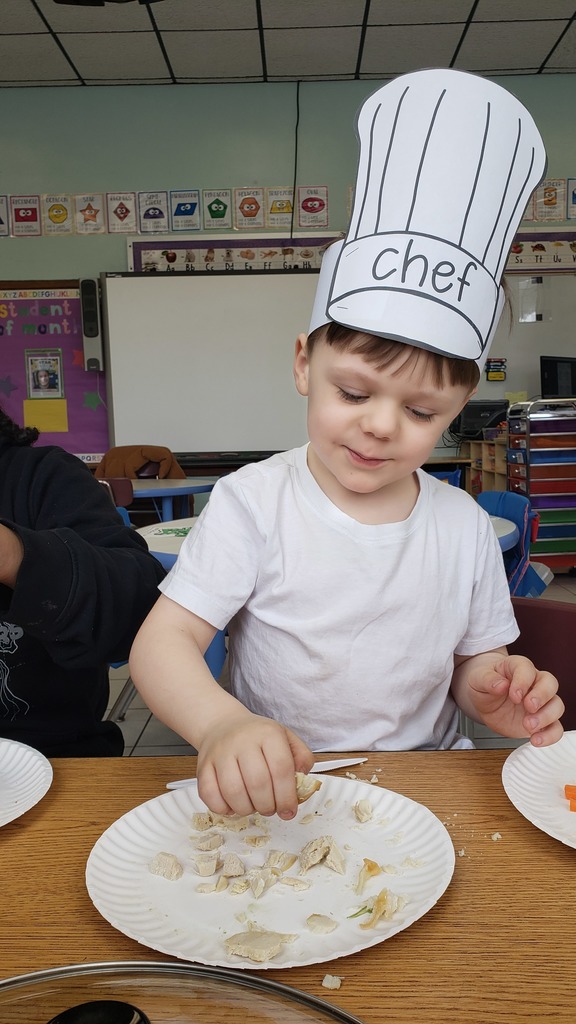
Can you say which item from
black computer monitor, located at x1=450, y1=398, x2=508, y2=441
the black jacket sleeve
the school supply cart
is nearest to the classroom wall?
black computer monitor, located at x1=450, y1=398, x2=508, y2=441

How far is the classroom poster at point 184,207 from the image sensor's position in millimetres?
5395

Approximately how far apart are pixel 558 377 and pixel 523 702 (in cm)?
477

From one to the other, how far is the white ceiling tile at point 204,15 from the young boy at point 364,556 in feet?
13.8

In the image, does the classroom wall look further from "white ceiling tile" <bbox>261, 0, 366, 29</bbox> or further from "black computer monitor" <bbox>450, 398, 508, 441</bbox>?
A: "black computer monitor" <bbox>450, 398, 508, 441</bbox>

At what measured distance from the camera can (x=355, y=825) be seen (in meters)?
0.59

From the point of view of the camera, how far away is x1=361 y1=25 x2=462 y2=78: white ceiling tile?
15.3 ft

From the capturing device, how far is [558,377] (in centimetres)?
505

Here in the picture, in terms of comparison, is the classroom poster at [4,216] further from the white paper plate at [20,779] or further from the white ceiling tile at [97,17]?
the white paper plate at [20,779]

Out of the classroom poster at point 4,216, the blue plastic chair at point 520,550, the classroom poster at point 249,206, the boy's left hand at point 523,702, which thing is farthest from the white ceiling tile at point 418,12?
the boy's left hand at point 523,702

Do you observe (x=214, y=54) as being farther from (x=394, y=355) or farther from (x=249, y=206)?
(x=394, y=355)

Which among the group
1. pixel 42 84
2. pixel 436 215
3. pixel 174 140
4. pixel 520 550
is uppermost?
pixel 42 84

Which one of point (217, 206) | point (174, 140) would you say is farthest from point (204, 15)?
point (217, 206)

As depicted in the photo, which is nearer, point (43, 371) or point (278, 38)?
point (278, 38)

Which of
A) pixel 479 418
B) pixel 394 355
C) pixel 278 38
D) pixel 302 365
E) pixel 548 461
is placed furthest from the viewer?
pixel 479 418
